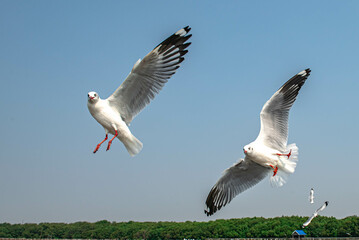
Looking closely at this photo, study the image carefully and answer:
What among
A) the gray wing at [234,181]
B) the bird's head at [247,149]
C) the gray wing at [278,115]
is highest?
the gray wing at [278,115]

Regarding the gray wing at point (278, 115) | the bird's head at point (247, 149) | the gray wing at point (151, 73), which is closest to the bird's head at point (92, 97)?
the gray wing at point (151, 73)

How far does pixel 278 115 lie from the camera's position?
11.5 m

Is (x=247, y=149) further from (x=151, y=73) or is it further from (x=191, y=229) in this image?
(x=191, y=229)

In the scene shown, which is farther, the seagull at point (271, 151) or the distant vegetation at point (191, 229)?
the distant vegetation at point (191, 229)

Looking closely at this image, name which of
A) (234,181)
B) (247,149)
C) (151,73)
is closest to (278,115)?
(247,149)

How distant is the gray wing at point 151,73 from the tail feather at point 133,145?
0.77m

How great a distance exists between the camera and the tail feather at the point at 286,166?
11.8m

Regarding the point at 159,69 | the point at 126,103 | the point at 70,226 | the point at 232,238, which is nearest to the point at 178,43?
the point at 159,69

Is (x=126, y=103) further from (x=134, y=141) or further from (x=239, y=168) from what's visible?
(x=239, y=168)

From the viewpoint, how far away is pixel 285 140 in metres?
11.8

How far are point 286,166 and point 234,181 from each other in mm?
1452

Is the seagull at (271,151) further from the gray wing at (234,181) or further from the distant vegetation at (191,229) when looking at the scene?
the distant vegetation at (191,229)

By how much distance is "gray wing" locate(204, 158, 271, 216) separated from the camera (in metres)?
12.2

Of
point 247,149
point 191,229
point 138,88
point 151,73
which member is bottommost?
point 247,149
